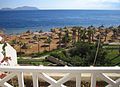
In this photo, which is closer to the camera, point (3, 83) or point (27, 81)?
point (3, 83)

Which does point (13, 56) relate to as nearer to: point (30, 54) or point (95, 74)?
point (95, 74)

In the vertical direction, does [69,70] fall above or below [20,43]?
above

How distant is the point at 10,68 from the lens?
5.83 feet

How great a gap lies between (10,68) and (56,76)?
0.77 meters

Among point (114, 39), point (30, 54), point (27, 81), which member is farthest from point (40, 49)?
point (27, 81)

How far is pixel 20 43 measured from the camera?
47844mm

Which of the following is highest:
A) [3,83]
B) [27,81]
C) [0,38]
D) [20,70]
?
[0,38]

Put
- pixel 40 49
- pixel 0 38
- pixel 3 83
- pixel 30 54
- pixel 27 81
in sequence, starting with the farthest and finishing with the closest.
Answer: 1. pixel 40 49
2. pixel 30 54
3. pixel 27 81
4. pixel 0 38
5. pixel 3 83

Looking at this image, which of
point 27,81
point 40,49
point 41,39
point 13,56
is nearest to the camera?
point 13,56

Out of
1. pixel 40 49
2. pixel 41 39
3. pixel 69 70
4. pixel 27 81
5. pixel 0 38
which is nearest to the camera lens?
pixel 69 70

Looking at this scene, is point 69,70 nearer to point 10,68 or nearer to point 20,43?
point 10,68

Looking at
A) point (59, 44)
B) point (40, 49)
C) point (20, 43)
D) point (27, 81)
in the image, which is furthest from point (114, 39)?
point (27, 81)

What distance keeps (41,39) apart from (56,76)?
53923 mm

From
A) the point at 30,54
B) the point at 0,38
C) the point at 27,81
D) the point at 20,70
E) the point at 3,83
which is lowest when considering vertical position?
the point at 30,54
